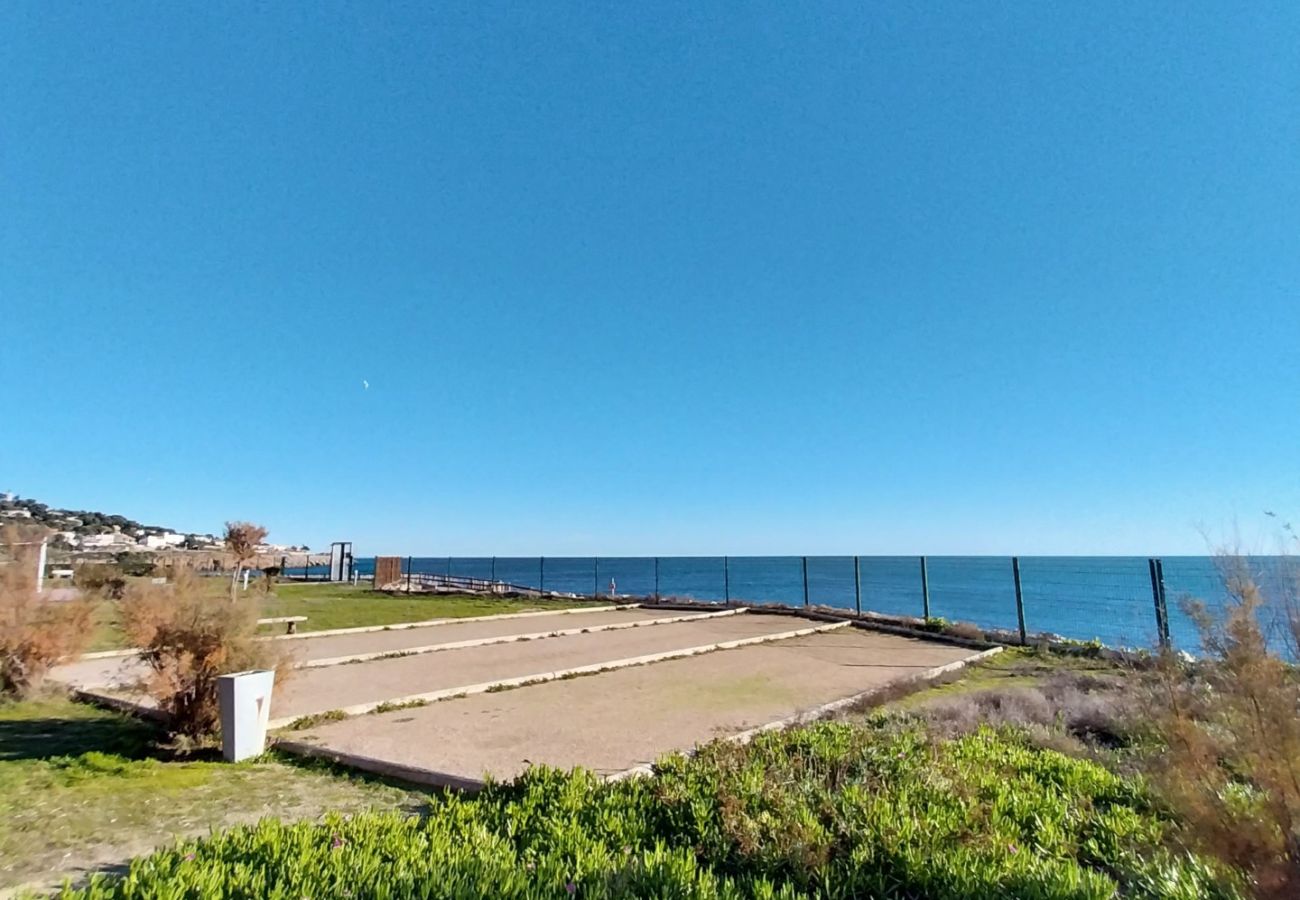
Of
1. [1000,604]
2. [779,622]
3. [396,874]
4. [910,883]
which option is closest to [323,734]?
[396,874]

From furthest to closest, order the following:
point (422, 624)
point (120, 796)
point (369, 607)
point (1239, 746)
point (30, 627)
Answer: point (369, 607) → point (422, 624) → point (30, 627) → point (120, 796) → point (1239, 746)

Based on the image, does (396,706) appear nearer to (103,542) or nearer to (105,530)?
(103,542)

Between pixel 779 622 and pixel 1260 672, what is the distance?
16815 millimetres

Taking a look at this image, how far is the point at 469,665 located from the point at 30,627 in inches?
211

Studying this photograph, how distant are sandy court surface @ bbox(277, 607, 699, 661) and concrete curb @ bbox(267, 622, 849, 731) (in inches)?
77.5

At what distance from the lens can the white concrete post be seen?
19.1 feet

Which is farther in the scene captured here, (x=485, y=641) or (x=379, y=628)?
(x=379, y=628)

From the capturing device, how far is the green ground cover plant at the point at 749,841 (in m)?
3.11

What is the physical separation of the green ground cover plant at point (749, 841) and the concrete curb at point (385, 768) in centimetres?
31

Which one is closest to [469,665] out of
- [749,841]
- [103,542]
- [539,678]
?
[539,678]

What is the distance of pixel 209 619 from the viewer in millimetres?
6105

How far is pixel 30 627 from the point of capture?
772 centimetres

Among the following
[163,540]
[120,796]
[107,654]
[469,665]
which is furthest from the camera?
[163,540]

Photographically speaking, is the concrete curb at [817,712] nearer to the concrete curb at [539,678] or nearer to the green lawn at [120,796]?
the green lawn at [120,796]
